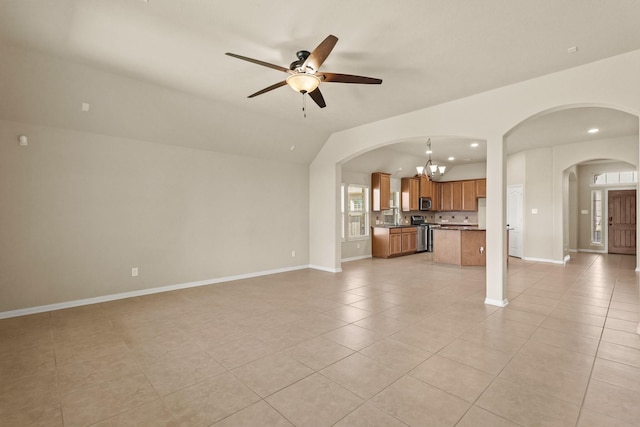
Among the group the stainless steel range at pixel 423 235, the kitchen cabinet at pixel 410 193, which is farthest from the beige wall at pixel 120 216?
the stainless steel range at pixel 423 235

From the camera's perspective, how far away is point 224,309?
4215mm

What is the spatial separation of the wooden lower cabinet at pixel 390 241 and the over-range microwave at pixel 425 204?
1310mm

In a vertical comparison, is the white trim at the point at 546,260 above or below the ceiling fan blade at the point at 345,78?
below

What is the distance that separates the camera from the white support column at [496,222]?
4.21 metres

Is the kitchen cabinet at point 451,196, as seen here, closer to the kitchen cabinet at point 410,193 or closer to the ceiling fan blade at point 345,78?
the kitchen cabinet at point 410,193

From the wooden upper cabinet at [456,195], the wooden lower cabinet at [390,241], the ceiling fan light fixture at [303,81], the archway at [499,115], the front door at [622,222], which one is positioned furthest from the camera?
the wooden upper cabinet at [456,195]

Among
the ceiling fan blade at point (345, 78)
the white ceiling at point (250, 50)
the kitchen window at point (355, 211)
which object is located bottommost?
the kitchen window at point (355, 211)

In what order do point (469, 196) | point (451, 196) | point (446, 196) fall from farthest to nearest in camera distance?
point (446, 196)
point (451, 196)
point (469, 196)

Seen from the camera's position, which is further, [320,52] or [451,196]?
[451,196]

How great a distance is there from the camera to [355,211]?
8.71m

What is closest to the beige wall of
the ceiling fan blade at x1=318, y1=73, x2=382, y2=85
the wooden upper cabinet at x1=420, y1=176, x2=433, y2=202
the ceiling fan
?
the ceiling fan

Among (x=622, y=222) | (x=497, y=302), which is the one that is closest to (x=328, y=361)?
(x=497, y=302)

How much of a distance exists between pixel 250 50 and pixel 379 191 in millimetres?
6320

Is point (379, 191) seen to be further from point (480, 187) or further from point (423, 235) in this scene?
point (480, 187)
